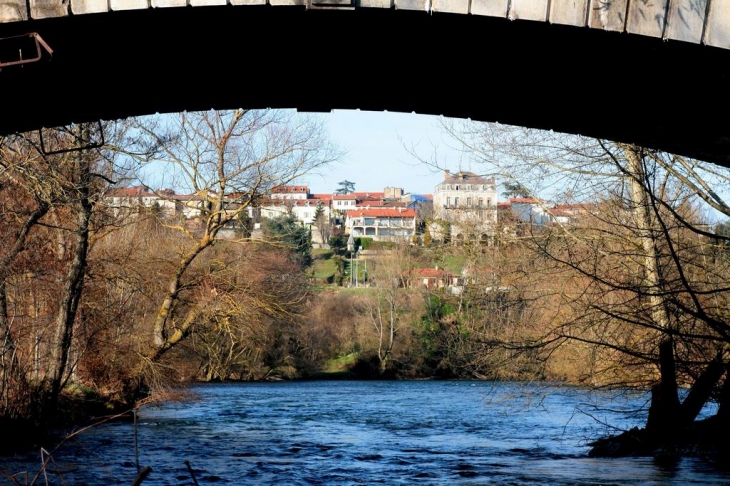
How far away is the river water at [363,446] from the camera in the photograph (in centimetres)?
1102

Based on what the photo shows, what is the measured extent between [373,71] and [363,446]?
9.88m

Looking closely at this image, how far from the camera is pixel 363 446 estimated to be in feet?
49.1

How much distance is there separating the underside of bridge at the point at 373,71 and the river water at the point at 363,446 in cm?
288

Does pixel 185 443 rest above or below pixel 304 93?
below

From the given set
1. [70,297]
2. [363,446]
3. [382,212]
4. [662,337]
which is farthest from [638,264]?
[382,212]

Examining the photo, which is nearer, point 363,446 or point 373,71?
point 373,71

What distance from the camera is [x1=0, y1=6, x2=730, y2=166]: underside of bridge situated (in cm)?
512

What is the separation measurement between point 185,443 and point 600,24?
40.8 ft

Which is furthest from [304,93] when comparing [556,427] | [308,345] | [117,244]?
[308,345]

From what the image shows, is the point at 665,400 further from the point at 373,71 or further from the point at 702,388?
the point at 373,71

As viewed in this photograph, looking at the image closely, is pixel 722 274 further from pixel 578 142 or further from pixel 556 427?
pixel 556 427

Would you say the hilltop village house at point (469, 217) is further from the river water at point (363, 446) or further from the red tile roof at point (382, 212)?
the red tile roof at point (382, 212)

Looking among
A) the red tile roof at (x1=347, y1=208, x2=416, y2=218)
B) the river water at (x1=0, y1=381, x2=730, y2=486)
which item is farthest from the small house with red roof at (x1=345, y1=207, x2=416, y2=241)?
the river water at (x1=0, y1=381, x2=730, y2=486)

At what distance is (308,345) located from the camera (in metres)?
39.5
